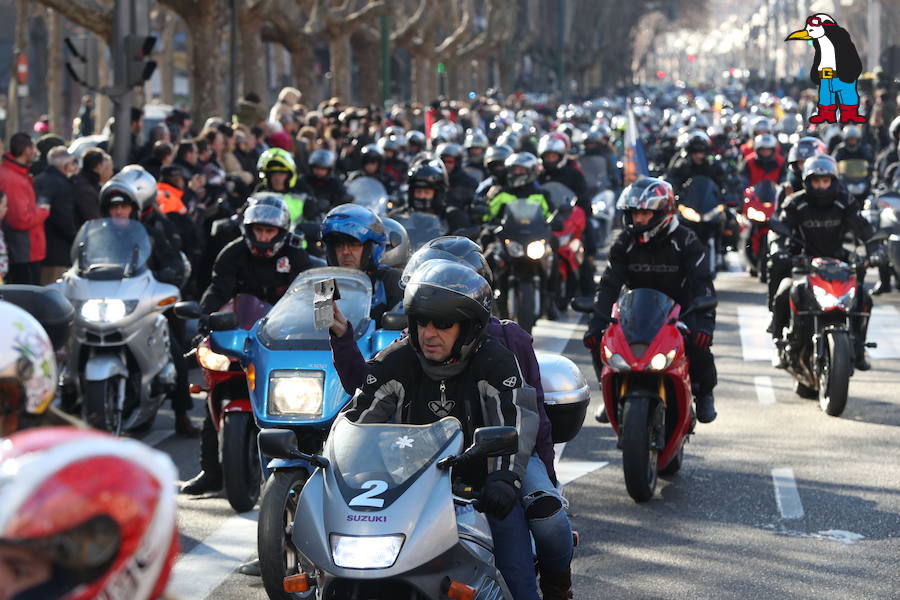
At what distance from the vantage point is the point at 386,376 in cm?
577

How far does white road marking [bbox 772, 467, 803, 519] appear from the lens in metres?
9.03

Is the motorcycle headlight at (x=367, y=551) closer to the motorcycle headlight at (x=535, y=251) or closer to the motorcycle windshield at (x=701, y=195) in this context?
the motorcycle headlight at (x=535, y=251)

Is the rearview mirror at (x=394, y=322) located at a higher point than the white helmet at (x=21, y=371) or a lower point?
lower

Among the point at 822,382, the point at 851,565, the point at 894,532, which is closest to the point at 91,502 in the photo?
the point at 851,565

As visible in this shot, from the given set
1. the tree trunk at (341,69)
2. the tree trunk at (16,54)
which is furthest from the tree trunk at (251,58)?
the tree trunk at (341,69)

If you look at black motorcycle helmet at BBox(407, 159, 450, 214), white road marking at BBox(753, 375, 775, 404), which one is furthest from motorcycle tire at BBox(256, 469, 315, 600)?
black motorcycle helmet at BBox(407, 159, 450, 214)

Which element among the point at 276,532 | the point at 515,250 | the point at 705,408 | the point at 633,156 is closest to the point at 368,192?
the point at 515,250

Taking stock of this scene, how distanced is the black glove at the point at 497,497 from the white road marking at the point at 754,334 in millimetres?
9877

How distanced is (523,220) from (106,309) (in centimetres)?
646

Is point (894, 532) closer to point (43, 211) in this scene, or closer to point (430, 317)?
point (430, 317)

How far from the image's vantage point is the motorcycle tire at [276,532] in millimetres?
6875

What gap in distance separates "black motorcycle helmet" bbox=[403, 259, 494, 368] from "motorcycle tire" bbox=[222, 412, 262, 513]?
2900mm

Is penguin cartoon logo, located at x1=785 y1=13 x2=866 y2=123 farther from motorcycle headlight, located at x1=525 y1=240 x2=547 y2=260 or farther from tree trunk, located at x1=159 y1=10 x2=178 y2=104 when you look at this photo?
tree trunk, located at x1=159 y1=10 x2=178 y2=104

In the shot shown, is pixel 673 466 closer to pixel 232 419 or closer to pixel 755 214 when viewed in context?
pixel 232 419
